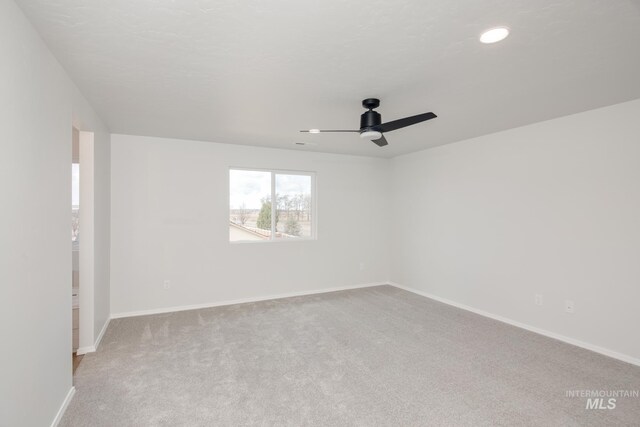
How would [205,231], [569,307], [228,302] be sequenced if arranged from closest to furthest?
[569,307] < [205,231] < [228,302]

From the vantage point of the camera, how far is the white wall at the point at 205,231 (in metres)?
4.08

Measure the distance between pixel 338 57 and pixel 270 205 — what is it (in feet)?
10.6

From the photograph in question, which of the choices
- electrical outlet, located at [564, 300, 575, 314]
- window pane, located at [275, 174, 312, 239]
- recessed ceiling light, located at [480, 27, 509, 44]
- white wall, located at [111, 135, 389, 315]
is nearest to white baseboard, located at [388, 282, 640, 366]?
electrical outlet, located at [564, 300, 575, 314]

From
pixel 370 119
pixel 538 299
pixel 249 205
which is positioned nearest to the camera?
pixel 370 119

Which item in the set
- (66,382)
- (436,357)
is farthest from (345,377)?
(66,382)

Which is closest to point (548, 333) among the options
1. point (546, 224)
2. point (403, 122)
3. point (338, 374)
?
point (546, 224)

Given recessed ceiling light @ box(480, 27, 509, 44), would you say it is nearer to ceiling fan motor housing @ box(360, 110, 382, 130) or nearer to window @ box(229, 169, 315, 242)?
ceiling fan motor housing @ box(360, 110, 382, 130)

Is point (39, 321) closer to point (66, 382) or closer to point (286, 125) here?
point (66, 382)

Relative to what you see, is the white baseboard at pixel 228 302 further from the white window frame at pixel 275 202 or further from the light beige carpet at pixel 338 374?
the white window frame at pixel 275 202

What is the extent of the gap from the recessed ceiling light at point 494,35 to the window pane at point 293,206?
3.66m

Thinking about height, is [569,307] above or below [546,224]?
below

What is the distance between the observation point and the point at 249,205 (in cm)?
486

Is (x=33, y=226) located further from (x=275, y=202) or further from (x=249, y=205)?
(x=275, y=202)

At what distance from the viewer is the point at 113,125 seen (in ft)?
11.9
